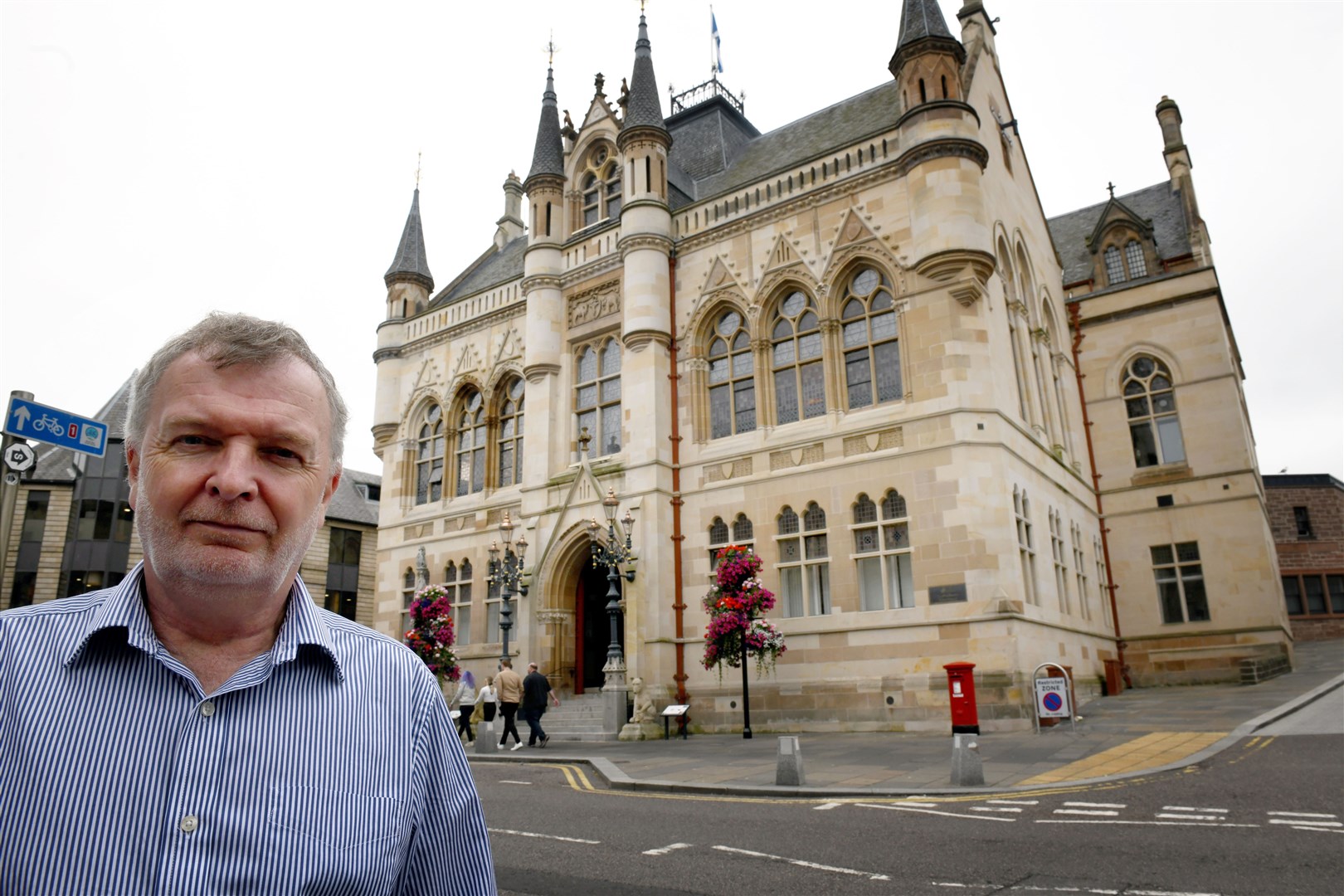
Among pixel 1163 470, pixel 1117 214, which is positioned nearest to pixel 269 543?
pixel 1163 470

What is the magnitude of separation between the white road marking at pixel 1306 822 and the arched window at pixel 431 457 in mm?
23566

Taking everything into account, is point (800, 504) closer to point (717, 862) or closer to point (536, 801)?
point (536, 801)

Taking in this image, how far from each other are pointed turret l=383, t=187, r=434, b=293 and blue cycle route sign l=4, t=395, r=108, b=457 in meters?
22.0

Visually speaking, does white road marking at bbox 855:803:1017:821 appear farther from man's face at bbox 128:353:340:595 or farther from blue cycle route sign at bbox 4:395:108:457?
blue cycle route sign at bbox 4:395:108:457

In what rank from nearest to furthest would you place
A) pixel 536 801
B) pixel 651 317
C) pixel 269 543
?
pixel 269 543
pixel 536 801
pixel 651 317

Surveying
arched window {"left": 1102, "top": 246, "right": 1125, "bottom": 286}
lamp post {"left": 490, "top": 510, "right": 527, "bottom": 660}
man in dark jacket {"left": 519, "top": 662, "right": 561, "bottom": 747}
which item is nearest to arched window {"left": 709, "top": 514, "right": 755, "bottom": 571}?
lamp post {"left": 490, "top": 510, "right": 527, "bottom": 660}

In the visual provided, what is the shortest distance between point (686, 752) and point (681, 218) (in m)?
14.3

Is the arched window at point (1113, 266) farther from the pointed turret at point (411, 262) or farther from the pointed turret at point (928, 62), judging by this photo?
the pointed turret at point (411, 262)

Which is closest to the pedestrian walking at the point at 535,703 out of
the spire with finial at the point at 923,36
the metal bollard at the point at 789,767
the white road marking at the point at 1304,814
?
the metal bollard at the point at 789,767

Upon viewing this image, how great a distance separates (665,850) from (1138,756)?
26.3 ft

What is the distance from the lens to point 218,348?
6.16ft

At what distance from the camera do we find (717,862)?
6.56m

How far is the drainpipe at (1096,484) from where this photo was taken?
25422mm

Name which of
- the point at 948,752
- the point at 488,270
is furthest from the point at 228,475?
the point at 488,270
